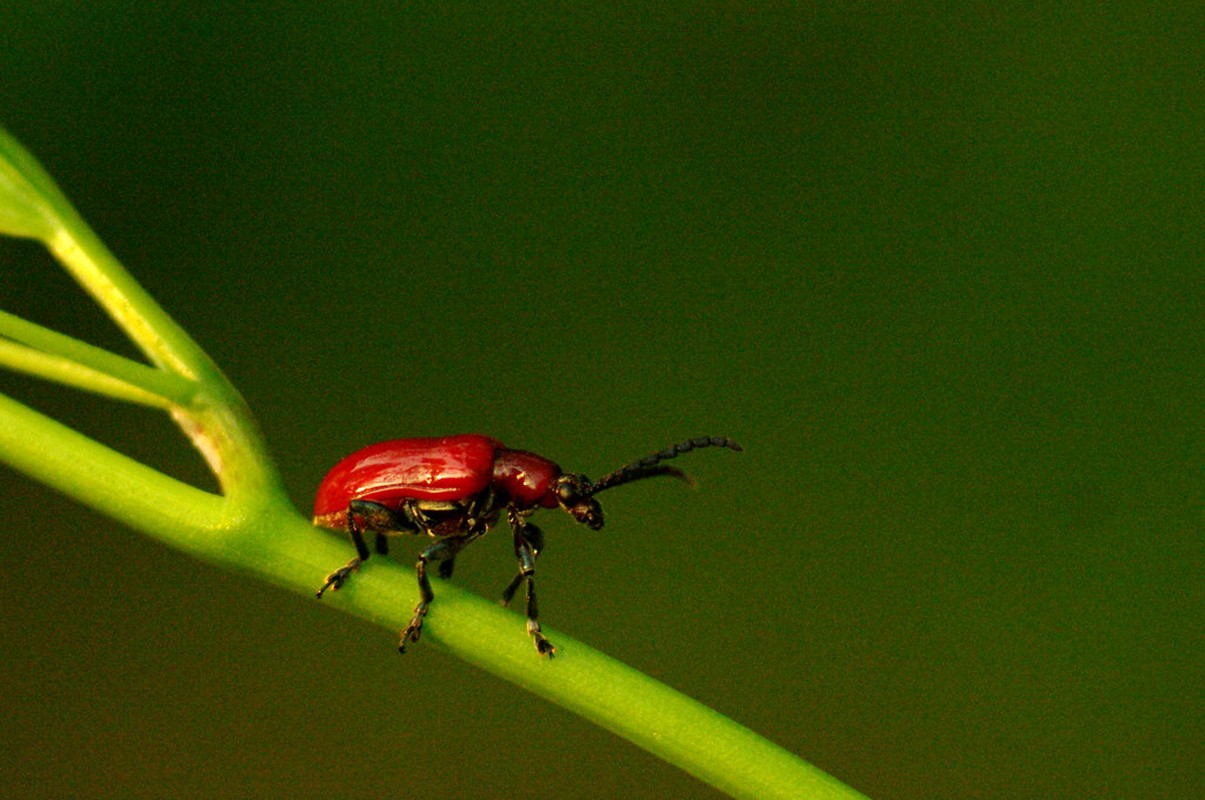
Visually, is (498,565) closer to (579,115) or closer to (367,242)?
(367,242)

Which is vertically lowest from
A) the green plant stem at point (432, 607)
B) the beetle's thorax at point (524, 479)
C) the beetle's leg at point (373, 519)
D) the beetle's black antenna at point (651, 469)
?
the green plant stem at point (432, 607)

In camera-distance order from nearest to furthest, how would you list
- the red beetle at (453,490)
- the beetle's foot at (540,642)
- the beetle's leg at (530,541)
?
the beetle's foot at (540,642) → the red beetle at (453,490) → the beetle's leg at (530,541)

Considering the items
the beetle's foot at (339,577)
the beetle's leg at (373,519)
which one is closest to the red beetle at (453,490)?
the beetle's leg at (373,519)

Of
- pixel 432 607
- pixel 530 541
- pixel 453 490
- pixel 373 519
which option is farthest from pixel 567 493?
pixel 432 607

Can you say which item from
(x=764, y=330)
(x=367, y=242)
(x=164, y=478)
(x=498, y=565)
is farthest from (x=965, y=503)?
(x=164, y=478)

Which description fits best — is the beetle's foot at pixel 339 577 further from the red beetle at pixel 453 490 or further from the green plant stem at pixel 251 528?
the red beetle at pixel 453 490

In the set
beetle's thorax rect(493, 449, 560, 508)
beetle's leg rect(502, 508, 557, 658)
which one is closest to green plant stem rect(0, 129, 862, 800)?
beetle's leg rect(502, 508, 557, 658)

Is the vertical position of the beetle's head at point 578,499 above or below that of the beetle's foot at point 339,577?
above
